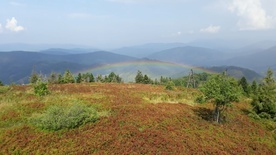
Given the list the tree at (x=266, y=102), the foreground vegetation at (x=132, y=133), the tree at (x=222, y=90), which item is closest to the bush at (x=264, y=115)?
the tree at (x=266, y=102)

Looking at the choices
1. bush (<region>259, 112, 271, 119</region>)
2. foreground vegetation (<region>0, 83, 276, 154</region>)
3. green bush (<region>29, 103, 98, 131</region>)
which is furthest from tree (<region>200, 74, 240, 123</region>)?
green bush (<region>29, 103, 98, 131</region>)

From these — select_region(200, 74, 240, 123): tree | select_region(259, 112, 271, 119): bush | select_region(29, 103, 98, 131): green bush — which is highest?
select_region(200, 74, 240, 123): tree

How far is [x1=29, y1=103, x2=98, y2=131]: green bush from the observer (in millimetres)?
17875

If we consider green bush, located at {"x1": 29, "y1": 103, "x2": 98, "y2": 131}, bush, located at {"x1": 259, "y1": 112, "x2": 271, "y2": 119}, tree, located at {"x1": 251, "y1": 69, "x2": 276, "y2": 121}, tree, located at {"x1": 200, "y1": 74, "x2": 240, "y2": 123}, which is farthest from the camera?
tree, located at {"x1": 251, "y1": 69, "x2": 276, "y2": 121}

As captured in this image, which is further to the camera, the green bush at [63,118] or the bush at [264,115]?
the bush at [264,115]

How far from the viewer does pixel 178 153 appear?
1544cm

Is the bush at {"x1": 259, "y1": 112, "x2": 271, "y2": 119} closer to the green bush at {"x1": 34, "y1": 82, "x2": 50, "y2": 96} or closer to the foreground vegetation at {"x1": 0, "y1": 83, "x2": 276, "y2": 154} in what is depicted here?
the foreground vegetation at {"x1": 0, "y1": 83, "x2": 276, "y2": 154}

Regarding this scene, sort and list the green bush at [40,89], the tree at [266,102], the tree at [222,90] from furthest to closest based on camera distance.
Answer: the green bush at [40,89]
the tree at [266,102]
the tree at [222,90]

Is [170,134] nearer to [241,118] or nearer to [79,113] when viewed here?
[79,113]

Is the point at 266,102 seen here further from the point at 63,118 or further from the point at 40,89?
the point at 40,89

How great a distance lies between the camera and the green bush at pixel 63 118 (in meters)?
17.9

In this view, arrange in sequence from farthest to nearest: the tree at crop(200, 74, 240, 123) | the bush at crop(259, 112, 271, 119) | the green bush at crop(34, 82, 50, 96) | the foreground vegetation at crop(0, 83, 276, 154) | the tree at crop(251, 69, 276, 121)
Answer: the green bush at crop(34, 82, 50, 96) → the tree at crop(251, 69, 276, 121) → the bush at crop(259, 112, 271, 119) → the tree at crop(200, 74, 240, 123) → the foreground vegetation at crop(0, 83, 276, 154)

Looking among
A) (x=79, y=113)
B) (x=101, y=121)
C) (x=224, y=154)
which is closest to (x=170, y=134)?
(x=224, y=154)

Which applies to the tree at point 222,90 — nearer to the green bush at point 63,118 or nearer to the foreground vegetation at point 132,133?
the foreground vegetation at point 132,133
